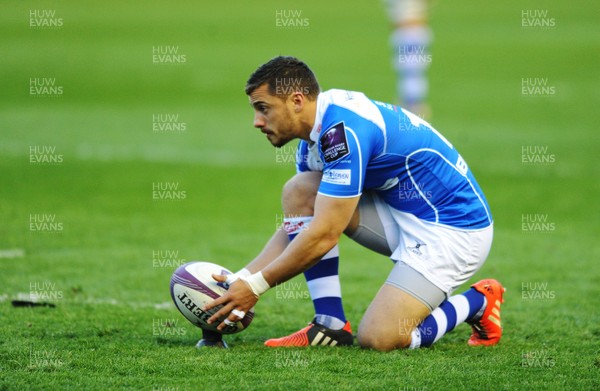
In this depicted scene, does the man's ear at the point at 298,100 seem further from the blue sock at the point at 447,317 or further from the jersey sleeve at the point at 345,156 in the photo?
the blue sock at the point at 447,317

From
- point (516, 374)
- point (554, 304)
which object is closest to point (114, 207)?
point (554, 304)

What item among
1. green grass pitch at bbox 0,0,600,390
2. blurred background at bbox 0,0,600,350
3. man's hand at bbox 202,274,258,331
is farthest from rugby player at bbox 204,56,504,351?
blurred background at bbox 0,0,600,350

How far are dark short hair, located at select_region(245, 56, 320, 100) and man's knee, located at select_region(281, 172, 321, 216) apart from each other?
591 millimetres

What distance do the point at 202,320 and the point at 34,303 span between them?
6.18 feet

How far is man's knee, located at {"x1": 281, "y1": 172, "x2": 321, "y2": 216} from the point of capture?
6.21 m

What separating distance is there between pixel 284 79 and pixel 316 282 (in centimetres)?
136

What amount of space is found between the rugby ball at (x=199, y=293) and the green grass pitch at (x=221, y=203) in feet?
0.66

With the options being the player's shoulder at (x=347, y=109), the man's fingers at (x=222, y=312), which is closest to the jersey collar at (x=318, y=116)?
the player's shoulder at (x=347, y=109)

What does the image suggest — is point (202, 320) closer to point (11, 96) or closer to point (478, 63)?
point (11, 96)

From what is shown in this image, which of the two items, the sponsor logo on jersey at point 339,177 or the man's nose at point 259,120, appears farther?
the man's nose at point 259,120

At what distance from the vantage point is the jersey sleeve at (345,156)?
5746 mm

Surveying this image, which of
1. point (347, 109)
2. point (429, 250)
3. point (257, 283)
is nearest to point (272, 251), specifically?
point (257, 283)

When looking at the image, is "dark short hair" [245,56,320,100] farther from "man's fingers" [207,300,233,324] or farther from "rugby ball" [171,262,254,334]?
"man's fingers" [207,300,233,324]

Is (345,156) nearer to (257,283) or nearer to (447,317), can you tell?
(257,283)
